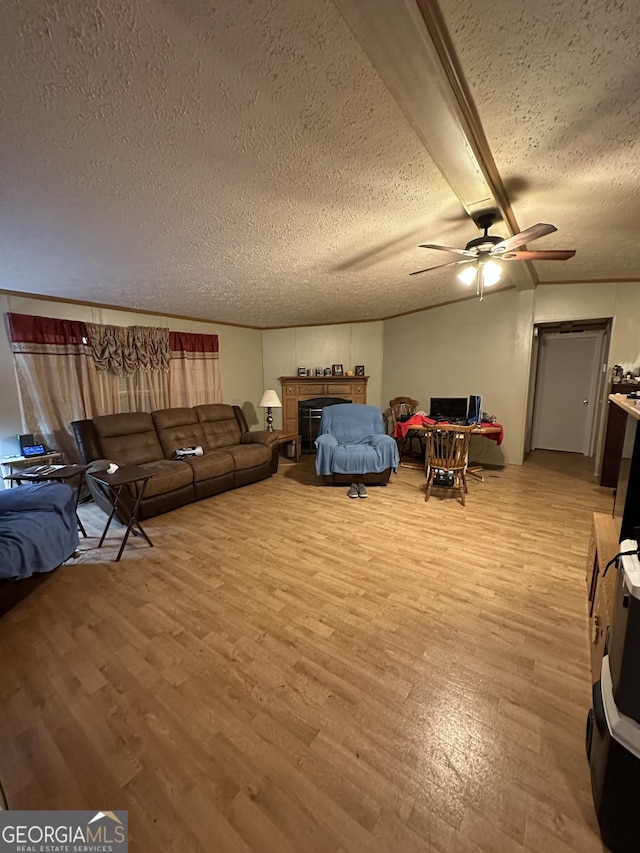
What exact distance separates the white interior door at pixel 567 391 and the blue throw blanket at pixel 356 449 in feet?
11.6

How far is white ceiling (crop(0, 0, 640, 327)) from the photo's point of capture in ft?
3.23

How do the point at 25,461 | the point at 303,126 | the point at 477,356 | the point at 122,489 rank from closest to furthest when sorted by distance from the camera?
the point at 303,126, the point at 122,489, the point at 25,461, the point at 477,356

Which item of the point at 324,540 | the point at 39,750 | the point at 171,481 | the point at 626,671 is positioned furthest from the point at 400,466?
the point at 39,750

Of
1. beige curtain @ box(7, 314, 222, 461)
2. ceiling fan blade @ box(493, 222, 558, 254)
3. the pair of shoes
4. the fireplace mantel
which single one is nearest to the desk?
beige curtain @ box(7, 314, 222, 461)

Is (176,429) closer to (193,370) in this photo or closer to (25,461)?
(193,370)

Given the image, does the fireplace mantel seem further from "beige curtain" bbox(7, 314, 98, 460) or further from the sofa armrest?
"beige curtain" bbox(7, 314, 98, 460)

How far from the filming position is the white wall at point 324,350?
585 cm

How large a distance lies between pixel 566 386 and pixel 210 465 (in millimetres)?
5847

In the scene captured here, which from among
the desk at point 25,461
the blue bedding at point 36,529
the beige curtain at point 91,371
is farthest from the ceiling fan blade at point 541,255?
the desk at point 25,461

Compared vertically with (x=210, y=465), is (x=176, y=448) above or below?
above

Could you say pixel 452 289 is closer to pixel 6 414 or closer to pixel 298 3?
pixel 298 3

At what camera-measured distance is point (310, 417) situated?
5.91m

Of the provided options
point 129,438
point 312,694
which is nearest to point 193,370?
point 129,438

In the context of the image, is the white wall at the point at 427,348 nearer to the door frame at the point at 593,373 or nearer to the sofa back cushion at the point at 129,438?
the door frame at the point at 593,373
